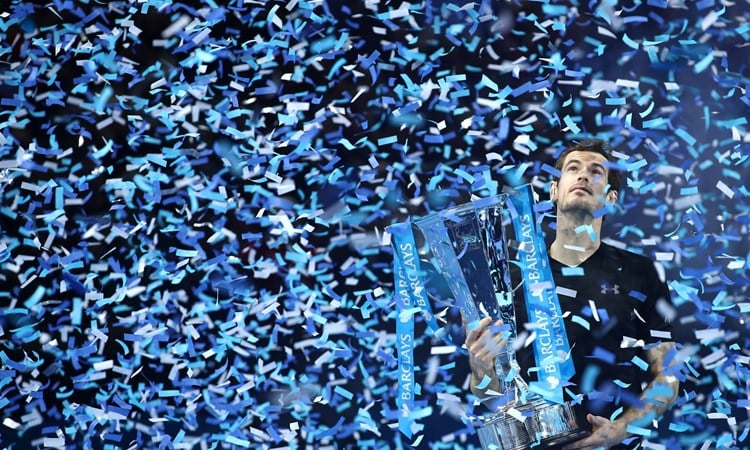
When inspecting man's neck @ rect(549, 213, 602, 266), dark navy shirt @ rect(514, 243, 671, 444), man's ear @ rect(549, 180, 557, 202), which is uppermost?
man's ear @ rect(549, 180, 557, 202)

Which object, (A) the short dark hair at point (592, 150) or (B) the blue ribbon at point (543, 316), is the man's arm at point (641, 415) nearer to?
(B) the blue ribbon at point (543, 316)

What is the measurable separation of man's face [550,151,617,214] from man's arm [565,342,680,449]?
1.31 ft

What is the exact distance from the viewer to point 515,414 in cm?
161

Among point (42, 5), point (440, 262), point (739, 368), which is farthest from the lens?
point (42, 5)

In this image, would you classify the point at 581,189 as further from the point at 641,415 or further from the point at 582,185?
the point at 641,415

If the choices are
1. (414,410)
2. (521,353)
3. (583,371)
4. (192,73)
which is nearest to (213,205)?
(192,73)

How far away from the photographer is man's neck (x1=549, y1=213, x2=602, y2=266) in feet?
6.35

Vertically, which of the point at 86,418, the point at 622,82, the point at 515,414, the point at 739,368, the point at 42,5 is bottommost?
the point at 86,418

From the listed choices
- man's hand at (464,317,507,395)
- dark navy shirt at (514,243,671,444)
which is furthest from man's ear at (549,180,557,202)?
man's hand at (464,317,507,395)

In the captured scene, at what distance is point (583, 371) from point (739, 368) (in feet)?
1.10

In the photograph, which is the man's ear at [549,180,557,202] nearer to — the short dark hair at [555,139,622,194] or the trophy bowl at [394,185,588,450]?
the short dark hair at [555,139,622,194]

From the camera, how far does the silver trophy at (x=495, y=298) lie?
1612 millimetres

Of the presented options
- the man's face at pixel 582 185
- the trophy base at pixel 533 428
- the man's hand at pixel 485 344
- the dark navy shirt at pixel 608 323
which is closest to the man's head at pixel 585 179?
the man's face at pixel 582 185

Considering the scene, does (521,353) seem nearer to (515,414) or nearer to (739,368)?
(515,414)
